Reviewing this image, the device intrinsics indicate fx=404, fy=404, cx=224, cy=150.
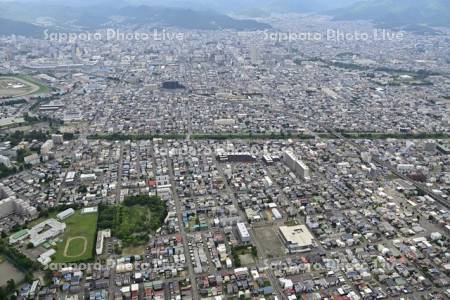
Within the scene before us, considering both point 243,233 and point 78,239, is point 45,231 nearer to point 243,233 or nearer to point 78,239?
point 78,239

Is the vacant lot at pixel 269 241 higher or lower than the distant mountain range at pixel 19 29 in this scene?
lower

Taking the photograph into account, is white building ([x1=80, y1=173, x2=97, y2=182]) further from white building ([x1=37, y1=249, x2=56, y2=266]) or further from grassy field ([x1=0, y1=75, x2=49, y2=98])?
grassy field ([x1=0, y1=75, x2=49, y2=98])

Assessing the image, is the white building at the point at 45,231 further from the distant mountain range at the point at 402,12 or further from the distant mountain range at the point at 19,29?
the distant mountain range at the point at 402,12

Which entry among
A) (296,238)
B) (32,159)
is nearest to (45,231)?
(32,159)

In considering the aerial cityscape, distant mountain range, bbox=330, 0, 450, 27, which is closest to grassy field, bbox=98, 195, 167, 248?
the aerial cityscape

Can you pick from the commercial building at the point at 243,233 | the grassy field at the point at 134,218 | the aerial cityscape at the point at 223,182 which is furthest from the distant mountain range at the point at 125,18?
the commercial building at the point at 243,233

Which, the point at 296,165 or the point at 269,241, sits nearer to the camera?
the point at 269,241
